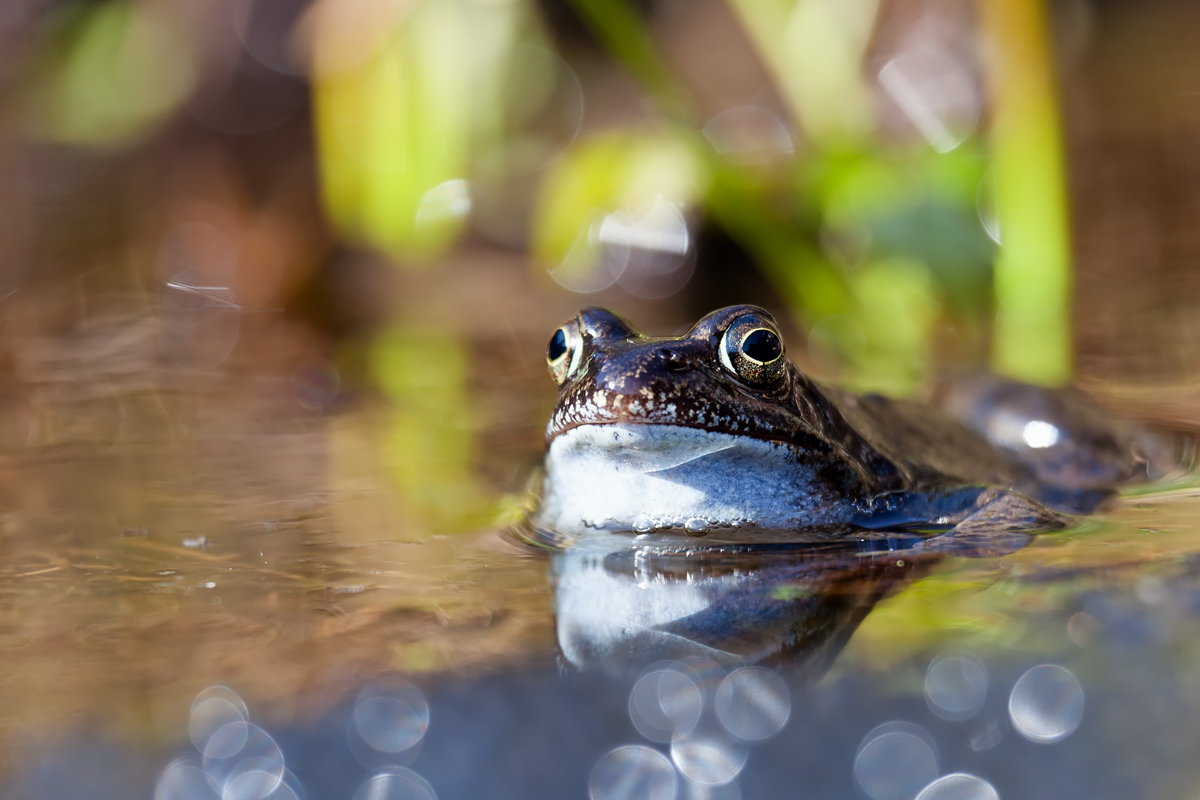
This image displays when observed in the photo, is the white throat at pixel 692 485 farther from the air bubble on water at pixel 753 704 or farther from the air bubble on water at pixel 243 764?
the air bubble on water at pixel 243 764

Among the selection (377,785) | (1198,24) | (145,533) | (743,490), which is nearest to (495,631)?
(377,785)

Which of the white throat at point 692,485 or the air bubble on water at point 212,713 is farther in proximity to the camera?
the white throat at point 692,485

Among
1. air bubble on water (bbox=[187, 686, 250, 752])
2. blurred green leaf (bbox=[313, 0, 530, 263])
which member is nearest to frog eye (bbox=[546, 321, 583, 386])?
air bubble on water (bbox=[187, 686, 250, 752])

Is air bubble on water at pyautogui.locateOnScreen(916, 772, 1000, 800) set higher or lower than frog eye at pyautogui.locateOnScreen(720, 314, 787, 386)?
lower

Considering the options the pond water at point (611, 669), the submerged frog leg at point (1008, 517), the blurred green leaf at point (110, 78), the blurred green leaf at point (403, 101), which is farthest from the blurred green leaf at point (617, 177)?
the blurred green leaf at point (110, 78)

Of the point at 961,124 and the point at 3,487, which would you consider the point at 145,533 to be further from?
the point at 961,124

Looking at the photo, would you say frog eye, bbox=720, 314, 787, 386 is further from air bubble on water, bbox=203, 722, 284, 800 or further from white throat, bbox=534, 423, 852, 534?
air bubble on water, bbox=203, 722, 284, 800

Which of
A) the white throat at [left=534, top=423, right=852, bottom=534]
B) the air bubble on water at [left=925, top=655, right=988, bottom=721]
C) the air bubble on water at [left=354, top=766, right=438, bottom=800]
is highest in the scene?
the white throat at [left=534, top=423, right=852, bottom=534]
